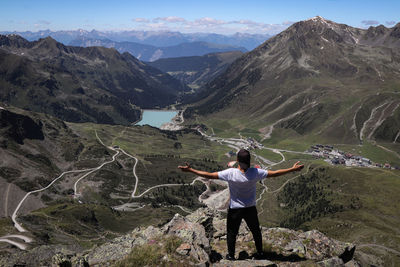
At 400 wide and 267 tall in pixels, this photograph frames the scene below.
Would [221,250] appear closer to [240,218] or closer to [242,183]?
[240,218]

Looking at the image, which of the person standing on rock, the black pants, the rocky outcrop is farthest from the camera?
the rocky outcrop

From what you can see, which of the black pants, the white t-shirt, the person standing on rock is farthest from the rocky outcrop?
the white t-shirt

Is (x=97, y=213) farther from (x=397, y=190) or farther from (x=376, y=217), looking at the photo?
(x=397, y=190)

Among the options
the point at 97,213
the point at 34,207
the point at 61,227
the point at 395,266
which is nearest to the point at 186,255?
the point at 395,266

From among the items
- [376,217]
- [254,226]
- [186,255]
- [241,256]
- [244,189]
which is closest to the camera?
[244,189]

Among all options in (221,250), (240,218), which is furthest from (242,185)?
(221,250)

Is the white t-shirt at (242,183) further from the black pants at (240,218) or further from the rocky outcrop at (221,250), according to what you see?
the rocky outcrop at (221,250)

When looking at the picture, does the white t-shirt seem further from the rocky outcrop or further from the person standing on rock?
the rocky outcrop

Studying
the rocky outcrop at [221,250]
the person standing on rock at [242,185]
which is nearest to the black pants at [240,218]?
the person standing on rock at [242,185]
